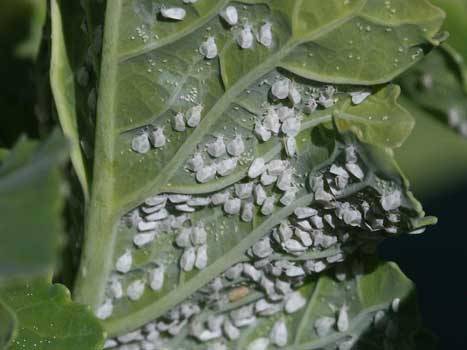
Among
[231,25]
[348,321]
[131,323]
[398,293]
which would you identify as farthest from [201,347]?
[231,25]

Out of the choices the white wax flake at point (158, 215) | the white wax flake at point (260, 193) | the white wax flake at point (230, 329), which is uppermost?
the white wax flake at point (260, 193)

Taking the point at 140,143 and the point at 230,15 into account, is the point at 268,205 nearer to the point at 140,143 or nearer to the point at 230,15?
the point at 140,143

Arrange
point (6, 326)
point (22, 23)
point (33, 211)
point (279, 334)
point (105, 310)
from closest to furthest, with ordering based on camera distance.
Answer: point (33, 211)
point (6, 326)
point (105, 310)
point (279, 334)
point (22, 23)

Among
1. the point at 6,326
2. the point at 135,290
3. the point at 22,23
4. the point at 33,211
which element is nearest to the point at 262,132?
the point at 135,290

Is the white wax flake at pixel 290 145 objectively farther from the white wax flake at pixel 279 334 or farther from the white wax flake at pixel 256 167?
the white wax flake at pixel 279 334

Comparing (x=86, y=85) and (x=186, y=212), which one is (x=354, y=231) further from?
(x=86, y=85)

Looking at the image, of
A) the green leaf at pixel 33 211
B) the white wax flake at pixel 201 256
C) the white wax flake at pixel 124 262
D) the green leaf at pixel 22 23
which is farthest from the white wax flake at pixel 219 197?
the green leaf at pixel 22 23
